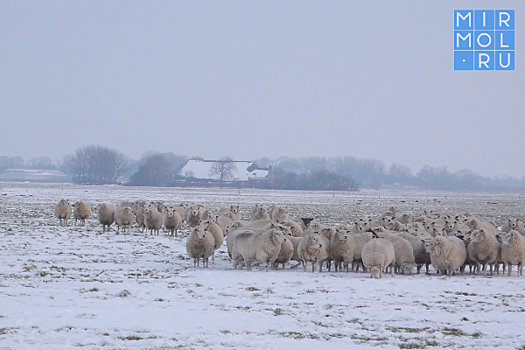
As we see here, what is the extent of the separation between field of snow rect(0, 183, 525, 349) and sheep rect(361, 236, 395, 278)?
0.32 metres

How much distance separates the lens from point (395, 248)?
14.7 m

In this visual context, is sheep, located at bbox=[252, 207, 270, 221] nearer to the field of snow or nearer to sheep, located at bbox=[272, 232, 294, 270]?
the field of snow

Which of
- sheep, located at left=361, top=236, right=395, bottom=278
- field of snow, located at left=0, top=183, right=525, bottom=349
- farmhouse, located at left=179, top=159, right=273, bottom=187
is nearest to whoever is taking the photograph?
field of snow, located at left=0, top=183, right=525, bottom=349

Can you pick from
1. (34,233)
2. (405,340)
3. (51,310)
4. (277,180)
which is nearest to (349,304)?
(405,340)

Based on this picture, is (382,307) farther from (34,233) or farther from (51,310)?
(34,233)

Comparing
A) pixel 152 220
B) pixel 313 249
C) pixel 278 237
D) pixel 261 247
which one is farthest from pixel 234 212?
pixel 313 249

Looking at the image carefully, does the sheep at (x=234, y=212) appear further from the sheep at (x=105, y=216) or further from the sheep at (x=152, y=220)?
the sheep at (x=105, y=216)

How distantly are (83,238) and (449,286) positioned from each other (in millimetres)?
13400

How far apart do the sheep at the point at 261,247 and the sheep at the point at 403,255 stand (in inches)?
109

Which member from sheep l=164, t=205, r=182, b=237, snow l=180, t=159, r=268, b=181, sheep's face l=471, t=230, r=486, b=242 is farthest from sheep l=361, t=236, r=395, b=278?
snow l=180, t=159, r=268, b=181

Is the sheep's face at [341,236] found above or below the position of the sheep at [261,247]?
above

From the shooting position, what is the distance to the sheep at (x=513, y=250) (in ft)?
47.8

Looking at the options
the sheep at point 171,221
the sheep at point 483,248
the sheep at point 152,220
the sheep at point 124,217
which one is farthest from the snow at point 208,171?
the sheep at point 483,248

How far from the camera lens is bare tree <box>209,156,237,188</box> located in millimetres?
136250
